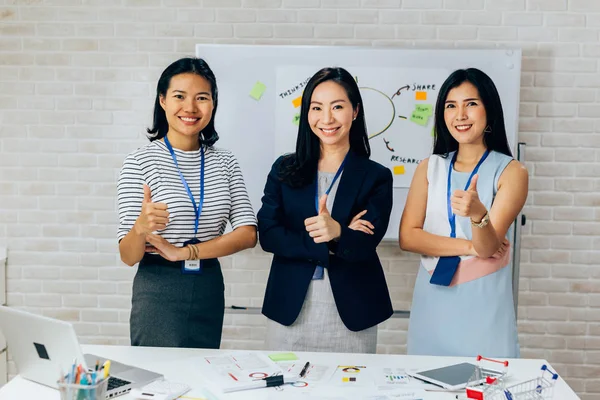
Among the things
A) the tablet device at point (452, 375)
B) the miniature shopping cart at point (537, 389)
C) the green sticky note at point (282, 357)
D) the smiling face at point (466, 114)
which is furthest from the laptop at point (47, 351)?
the smiling face at point (466, 114)

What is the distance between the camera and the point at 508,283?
2473mm

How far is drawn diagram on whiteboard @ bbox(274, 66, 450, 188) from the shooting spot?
3.49 metres

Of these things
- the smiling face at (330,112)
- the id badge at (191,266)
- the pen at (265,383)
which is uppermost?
the smiling face at (330,112)

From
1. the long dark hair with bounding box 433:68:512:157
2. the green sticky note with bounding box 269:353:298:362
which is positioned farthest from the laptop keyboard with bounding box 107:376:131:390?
the long dark hair with bounding box 433:68:512:157

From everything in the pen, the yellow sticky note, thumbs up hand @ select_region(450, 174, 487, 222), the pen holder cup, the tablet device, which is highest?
the yellow sticky note

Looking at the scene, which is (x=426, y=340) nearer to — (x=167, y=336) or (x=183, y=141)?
(x=167, y=336)

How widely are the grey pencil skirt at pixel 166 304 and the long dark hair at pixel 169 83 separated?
0.52 metres

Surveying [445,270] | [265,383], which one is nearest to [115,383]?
[265,383]

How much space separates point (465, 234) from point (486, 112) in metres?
0.48

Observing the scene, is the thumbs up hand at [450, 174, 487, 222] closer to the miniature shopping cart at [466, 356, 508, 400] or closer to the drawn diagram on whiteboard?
the miniature shopping cart at [466, 356, 508, 400]

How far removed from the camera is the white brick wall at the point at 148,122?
354 centimetres

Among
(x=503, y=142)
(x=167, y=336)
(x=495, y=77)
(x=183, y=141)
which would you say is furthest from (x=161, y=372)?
(x=495, y=77)

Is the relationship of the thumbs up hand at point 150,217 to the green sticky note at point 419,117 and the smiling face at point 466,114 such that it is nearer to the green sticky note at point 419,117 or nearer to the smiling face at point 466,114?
the smiling face at point 466,114

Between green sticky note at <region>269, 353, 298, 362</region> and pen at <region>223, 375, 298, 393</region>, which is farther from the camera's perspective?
green sticky note at <region>269, 353, 298, 362</region>
